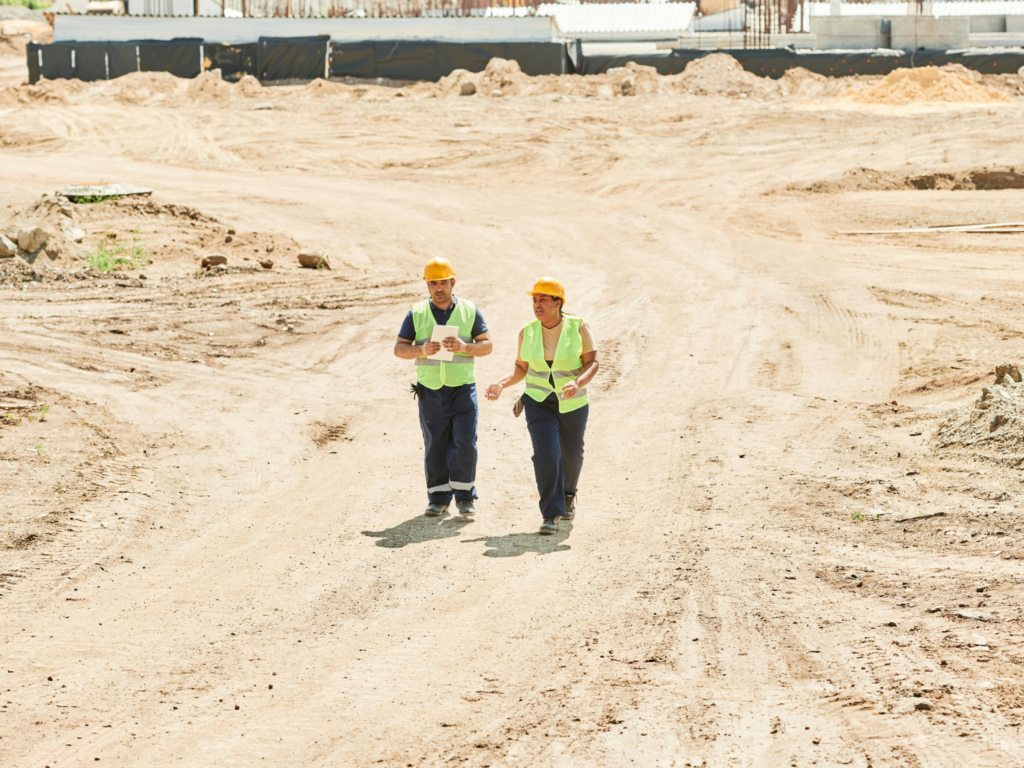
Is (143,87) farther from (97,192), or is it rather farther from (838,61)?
(838,61)

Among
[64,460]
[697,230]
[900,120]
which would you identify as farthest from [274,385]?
[900,120]

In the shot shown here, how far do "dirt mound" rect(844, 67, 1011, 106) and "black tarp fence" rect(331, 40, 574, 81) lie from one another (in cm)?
1090

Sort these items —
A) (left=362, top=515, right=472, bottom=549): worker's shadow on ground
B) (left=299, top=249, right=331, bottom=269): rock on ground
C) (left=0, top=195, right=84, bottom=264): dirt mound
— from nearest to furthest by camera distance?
(left=362, top=515, right=472, bottom=549): worker's shadow on ground < (left=0, top=195, right=84, bottom=264): dirt mound < (left=299, top=249, right=331, bottom=269): rock on ground

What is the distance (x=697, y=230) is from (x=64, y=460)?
15125 millimetres

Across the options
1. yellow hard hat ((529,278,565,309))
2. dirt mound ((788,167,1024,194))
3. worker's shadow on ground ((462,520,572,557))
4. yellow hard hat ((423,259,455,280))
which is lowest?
worker's shadow on ground ((462,520,572,557))

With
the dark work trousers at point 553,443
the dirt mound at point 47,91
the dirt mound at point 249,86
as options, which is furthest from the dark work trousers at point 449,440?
the dirt mound at point 47,91

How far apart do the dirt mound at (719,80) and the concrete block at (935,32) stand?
29.2ft

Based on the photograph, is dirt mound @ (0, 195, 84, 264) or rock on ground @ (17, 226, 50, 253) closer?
rock on ground @ (17, 226, 50, 253)

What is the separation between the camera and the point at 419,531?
305 inches

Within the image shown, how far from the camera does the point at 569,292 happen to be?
57.2 ft

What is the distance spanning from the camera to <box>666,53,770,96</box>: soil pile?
3644cm

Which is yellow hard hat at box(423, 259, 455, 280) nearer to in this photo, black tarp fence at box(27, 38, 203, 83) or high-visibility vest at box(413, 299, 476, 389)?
high-visibility vest at box(413, 299, 476, 389)

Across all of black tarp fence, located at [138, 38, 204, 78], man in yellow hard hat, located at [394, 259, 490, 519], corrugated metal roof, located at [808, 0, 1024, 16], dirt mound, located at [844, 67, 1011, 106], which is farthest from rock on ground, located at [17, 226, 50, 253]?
corrugated metal roof, located at [808, 0, 1024, 16]

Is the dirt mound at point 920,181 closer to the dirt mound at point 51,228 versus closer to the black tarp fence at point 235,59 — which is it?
the dirt mound at point 51,228
